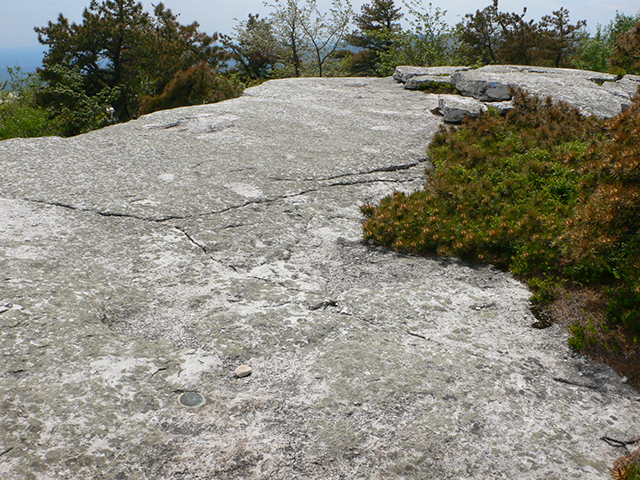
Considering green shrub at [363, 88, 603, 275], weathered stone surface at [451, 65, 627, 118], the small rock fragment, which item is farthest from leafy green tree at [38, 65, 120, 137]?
the small rock fragment

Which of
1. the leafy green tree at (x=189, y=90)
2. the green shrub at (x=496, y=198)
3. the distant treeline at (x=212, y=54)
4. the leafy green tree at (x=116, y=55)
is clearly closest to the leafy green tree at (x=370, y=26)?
the distant treeline at (x=212, y=54)

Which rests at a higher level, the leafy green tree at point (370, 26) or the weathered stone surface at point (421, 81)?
the leafy green tree at point (370, 26)

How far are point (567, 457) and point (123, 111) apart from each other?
29622 mm

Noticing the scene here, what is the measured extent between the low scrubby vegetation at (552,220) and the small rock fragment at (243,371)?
230cm

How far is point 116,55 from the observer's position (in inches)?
1107

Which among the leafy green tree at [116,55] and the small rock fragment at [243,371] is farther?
the leafy green tree at [116,55]

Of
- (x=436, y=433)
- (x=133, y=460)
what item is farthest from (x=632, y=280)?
(x=133, y=460)

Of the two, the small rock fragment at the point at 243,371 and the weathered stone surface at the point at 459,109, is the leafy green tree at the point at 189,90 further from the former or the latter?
the small rock fragment at the point at 243,371

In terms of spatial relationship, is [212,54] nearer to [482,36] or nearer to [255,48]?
[255,48]

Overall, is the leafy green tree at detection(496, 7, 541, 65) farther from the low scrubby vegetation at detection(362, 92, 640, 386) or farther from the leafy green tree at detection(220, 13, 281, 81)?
the low scrubby vegetation at detection(362, 92, 640, 386)

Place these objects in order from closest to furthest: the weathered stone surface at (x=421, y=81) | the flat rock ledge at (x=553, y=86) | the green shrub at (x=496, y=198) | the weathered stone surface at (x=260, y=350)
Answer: the weathered stone surface at (x=260, y=350) → the green shrub at (x=496, y=198) → the flat rock ledge at (x=553, y=86) → the weathered stone surface at (x=421, y=81)

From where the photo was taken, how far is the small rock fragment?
3.04 m

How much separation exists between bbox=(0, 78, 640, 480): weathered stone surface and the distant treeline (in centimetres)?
1314

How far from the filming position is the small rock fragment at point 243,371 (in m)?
3.04
